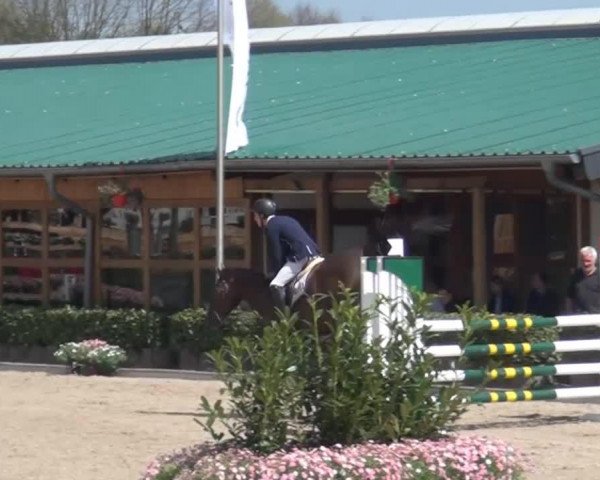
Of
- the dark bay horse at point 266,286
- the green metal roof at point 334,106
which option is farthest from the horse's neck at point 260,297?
the green metal roof at point 334,106

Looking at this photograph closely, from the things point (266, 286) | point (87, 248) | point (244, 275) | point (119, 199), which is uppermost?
point (119, 199)

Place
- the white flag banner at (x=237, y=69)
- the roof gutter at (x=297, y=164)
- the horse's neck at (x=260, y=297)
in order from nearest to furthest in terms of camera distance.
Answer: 1. the horse's neck at (x=260, y=297)
2. the roof gutter at (x=297, y=164)
3. the white flag banner at (x=237, y=69)

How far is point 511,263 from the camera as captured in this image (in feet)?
63.6

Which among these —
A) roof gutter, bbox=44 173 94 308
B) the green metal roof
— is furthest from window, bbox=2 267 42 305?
the green metal roof

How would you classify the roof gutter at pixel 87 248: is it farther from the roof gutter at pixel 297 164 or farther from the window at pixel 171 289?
the window at pixel 171 289

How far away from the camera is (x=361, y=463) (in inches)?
315

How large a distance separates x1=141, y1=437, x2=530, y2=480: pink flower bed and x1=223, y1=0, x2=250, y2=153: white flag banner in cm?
967

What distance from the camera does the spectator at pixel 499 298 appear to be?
61.7 ft

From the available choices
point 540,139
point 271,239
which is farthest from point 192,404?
point 540,139

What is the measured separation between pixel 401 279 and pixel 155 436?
8.37ft

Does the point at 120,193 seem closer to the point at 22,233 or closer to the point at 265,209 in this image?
the point at 22,233

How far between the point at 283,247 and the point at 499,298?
433cm

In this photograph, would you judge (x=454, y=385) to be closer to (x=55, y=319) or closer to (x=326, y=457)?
(x=326, y=457)

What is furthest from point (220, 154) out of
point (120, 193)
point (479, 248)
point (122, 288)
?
point (122, 288)
